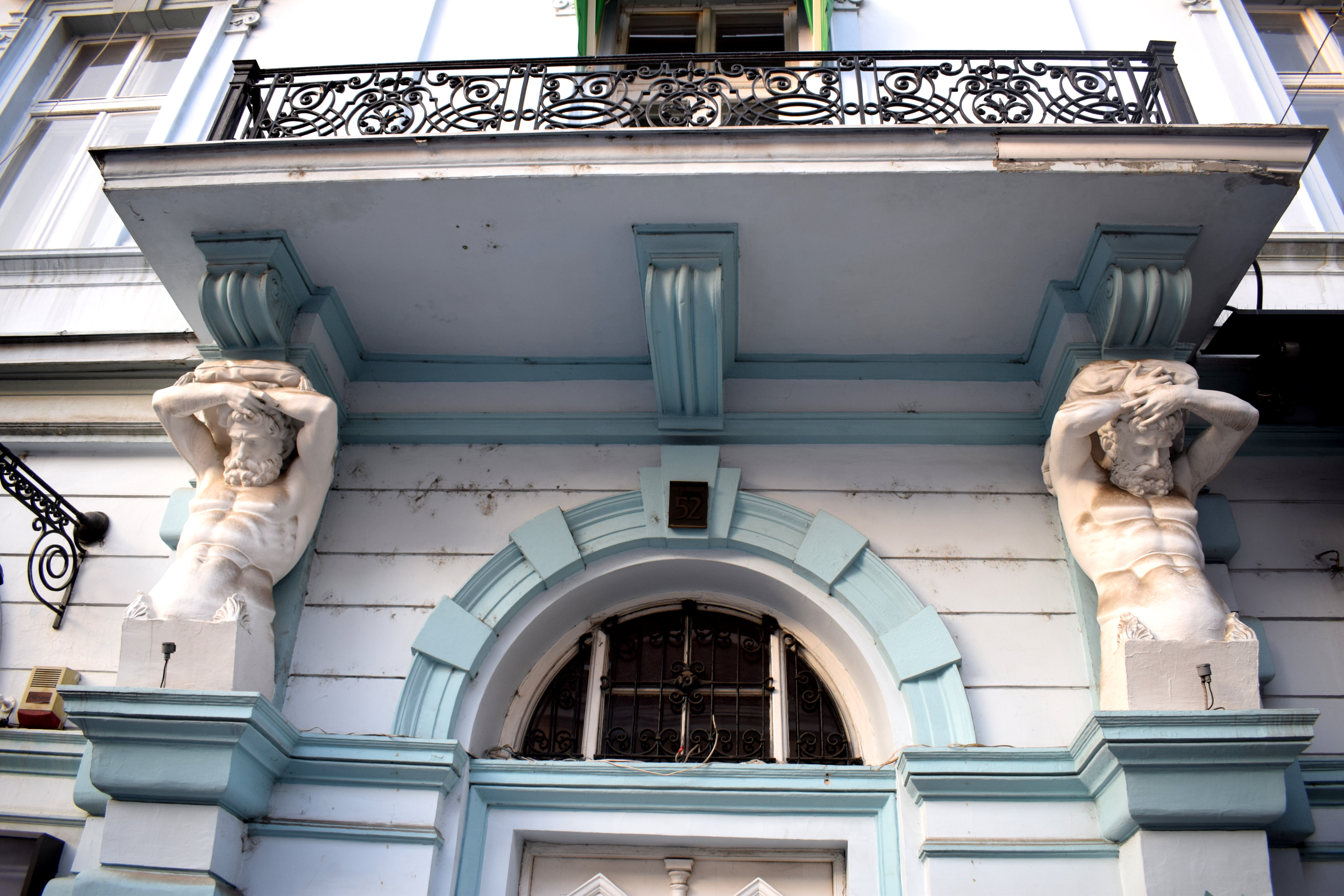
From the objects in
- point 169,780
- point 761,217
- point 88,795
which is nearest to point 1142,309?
point 761,217

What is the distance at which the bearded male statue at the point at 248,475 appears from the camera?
4.02m

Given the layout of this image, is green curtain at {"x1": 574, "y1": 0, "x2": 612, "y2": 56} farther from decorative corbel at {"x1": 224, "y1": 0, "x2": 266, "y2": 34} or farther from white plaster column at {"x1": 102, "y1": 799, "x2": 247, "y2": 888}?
white plaster column at {"x1": 102, "y1": 799, "x2": 247, "y2": 888}

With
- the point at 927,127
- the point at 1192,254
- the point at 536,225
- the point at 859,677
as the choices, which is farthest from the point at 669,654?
the point at 1192,254

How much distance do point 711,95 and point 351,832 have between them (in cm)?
346

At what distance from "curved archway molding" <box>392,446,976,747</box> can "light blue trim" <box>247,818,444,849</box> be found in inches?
14.8

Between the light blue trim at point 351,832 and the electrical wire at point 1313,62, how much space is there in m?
5.56

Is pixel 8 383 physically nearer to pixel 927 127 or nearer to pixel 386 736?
pixel 386 736

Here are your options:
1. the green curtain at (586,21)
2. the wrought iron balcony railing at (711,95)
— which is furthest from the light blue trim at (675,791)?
the green curtain at (586,21)

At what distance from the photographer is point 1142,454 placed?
4.06 metres

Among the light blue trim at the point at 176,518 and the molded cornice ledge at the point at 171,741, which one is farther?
the light blue trim at the point at 176,518

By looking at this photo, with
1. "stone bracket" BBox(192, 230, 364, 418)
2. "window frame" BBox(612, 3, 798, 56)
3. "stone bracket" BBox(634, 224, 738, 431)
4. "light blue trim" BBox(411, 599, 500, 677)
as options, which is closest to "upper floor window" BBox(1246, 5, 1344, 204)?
"window frame" BBox(612, 3, 798, 56)

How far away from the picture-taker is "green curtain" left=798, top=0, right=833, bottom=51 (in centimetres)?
580

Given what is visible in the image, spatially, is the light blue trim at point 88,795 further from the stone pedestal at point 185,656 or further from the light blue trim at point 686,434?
the light blue trim at point 686,434

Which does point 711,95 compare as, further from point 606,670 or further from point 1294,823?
point 1294,823
